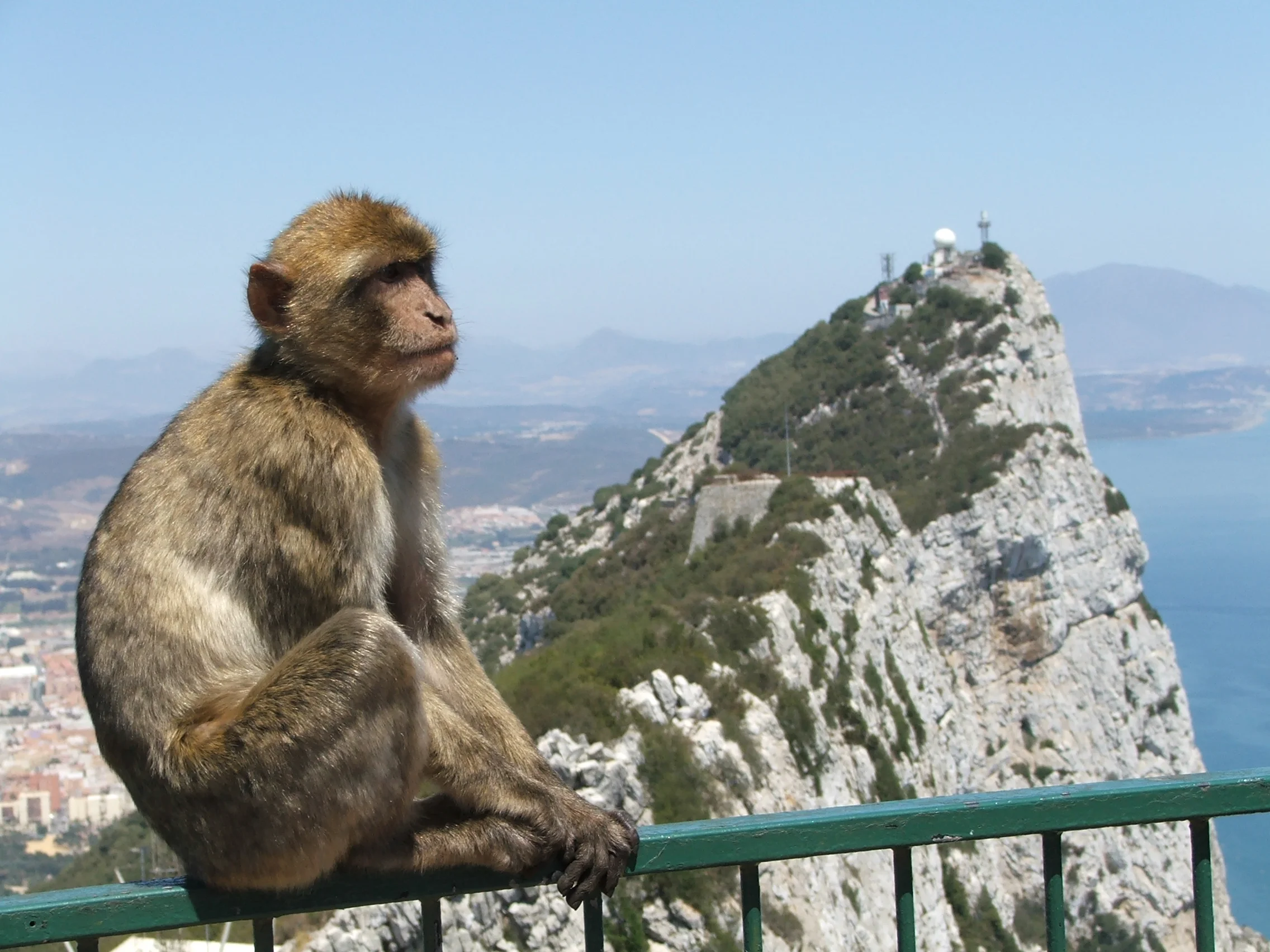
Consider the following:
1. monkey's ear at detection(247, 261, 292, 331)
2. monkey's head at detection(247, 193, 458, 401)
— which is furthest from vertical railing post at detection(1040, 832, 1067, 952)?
monkey's ear at detection(247, 261, 292, 331)

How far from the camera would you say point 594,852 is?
2.78 meters

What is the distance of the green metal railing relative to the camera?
235 cm

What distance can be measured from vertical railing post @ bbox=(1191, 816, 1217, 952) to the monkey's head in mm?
2018

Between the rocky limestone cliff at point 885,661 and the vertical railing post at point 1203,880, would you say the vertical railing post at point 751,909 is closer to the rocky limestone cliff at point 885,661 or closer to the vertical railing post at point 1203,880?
the vertical railing post at point 1203,880

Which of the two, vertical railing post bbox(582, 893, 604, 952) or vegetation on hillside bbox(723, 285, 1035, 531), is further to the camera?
vegetation on hillside bbox(723, 285, 1035, 531)

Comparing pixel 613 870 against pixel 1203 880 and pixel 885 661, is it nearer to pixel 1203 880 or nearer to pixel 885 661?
pixel 1203 880

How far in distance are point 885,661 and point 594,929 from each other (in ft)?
101

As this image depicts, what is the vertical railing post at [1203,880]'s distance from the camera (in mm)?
2504

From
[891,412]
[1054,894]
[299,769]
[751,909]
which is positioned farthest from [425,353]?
[891,412]

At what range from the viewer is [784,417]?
52469 mm

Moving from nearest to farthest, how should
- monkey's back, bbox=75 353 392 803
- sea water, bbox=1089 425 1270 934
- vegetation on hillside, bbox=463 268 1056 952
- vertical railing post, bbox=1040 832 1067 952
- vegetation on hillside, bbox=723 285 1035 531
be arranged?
vertical railing post, bbox=1040 832 1067 952 < monkey's back, bbox=75 353 392 803 < vegetation on hillside, bbox=463 268 1056 952 < vegetation on hillside, bbox=723 285 1035 531 < sea water, bbox=1089 425 1270 934

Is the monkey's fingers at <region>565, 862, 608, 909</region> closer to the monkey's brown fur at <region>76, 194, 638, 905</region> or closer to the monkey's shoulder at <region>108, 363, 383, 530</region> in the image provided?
the monkey's brown fur at <region>76, 194, 638, 905</region>

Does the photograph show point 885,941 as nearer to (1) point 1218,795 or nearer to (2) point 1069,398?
(1) point 1218,795

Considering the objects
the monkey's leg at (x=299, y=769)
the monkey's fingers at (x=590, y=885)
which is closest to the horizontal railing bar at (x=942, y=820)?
the monkey's fingers at (x=590, y=885)
